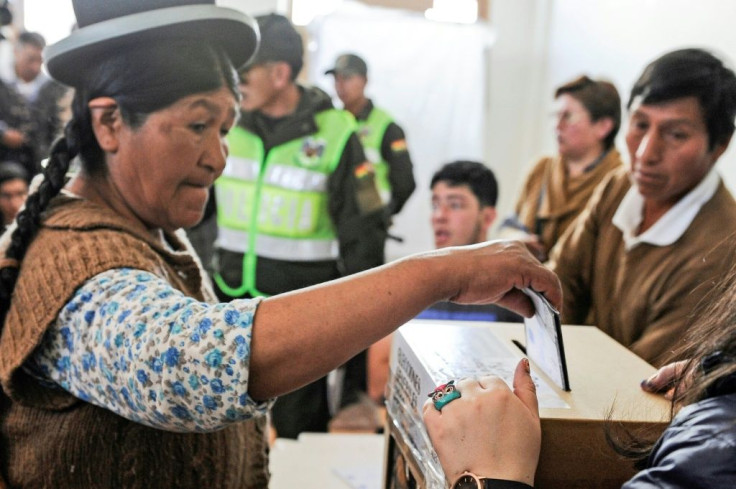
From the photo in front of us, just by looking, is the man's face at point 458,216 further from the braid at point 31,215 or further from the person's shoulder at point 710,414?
the person's shoulder at point 710,414

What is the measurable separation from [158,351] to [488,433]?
0.34 meters

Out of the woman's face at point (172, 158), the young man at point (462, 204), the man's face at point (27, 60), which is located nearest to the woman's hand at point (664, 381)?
the woman's face at point (172, 158)

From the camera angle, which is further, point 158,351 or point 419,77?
point 419,77

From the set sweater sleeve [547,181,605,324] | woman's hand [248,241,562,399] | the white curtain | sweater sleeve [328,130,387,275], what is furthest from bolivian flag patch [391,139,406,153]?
woman's hand [248,241,562,399]

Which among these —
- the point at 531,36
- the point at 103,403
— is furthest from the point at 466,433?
the point at 531,36

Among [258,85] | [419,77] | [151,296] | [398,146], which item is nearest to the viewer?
[151,296]

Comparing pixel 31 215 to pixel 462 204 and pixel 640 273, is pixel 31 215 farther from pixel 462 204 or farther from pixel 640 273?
pixel 462 204

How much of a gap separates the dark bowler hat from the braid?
4.5 inches

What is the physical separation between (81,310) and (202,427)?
0.20 m

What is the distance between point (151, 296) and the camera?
804 millimetres

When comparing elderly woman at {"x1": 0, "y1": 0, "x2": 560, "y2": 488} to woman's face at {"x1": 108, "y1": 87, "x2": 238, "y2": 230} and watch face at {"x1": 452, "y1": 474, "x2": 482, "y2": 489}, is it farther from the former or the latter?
watch face at {"x1": 452, "y1": 474, "x2": 482, "y2": 489}

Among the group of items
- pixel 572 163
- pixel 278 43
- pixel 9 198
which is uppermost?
pixel 278 43

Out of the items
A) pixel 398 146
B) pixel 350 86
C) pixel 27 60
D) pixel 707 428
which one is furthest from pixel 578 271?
pixel 27 60

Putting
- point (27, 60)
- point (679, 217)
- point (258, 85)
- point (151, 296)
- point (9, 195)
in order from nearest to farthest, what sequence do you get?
point (151, 296) → point (679, 217) → point (258, 85) → point (9, 195) → point (27, 60)
